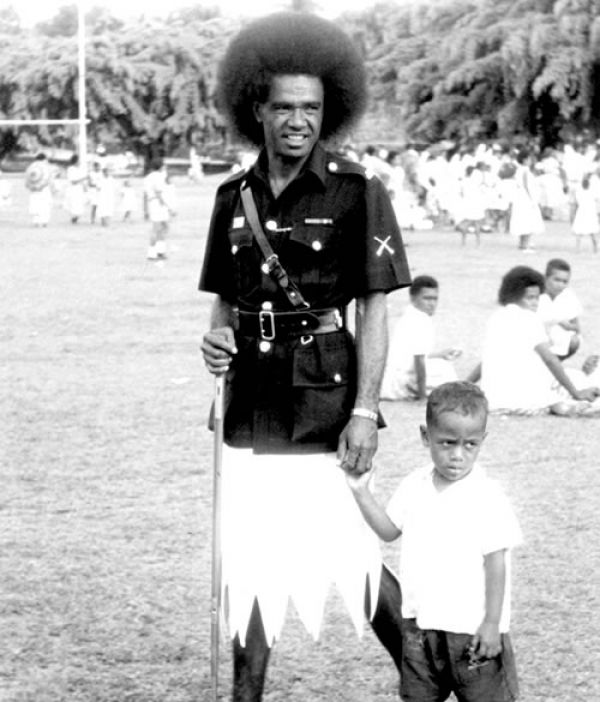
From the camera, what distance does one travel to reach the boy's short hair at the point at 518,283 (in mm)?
9961

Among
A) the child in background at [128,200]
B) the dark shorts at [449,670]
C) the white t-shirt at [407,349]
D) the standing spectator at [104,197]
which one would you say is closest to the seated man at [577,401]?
the white t-shirt at [407,349]

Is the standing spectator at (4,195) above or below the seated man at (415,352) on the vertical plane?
below

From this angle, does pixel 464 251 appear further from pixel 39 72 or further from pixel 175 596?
pixel 39 72

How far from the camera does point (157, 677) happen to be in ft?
16.5

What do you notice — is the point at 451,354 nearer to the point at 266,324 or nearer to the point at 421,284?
the point at 421,284

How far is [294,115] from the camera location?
4.30 m

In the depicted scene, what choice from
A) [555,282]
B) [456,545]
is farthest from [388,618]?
→ [555,282]

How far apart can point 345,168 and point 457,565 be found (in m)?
1.11

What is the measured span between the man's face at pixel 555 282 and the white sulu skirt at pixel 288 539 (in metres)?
7.05

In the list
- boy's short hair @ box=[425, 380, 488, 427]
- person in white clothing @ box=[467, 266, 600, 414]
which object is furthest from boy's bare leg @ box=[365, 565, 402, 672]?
person in white clothing @ box=[467, 266, 600, 414]

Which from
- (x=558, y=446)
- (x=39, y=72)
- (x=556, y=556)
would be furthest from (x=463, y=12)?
(x=556, y=556)

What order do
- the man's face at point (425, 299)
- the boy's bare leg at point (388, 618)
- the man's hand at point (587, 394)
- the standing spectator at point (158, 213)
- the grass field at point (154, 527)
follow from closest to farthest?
the boy's bare leg at point (388, 618)
the grass field at point (154, 527)
the man's hand at point (587, 394)
the man's face at point (425, 299)
the standing spectator at point (158, 213)

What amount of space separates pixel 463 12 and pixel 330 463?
39.0m

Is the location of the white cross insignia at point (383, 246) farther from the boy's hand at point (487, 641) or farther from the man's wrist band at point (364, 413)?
the boy's hand at point (487, 641)
